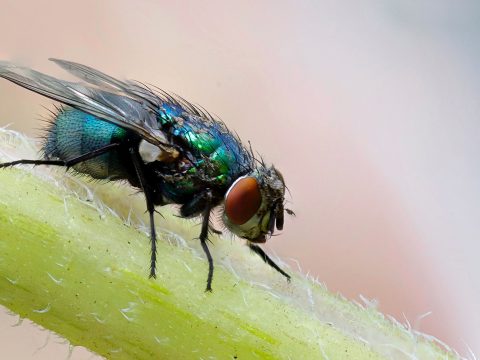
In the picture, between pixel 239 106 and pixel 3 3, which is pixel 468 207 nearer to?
pixel 239 106

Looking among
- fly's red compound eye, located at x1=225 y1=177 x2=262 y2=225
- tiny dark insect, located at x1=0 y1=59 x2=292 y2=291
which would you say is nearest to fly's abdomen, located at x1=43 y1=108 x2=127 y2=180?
tiny dark insect, located at x1=0 y1=59 x2=292 y2=291

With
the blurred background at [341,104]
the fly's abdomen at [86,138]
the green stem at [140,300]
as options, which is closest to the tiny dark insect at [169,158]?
the fly's abdomen at [86,138]

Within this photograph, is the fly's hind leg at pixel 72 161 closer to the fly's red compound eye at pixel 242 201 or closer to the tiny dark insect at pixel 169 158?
the tiny dark insect at pixel 169 158

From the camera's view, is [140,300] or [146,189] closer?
[140,300]

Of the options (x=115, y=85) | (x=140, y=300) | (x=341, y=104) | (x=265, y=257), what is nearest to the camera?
(x=140, y=300)

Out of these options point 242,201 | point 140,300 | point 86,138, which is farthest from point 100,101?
point 140,300

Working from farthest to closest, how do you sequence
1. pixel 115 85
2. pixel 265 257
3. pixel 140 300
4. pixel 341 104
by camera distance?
pixel 341 104 < pixel 115 85 < pixel 265 257 < pixel 140 300

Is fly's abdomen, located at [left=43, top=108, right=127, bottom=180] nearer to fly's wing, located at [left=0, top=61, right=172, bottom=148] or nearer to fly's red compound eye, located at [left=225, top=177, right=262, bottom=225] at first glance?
fly's wing, located at [left=0, top=61, right=172, bottom=148]

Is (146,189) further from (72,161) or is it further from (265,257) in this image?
(265,257)
